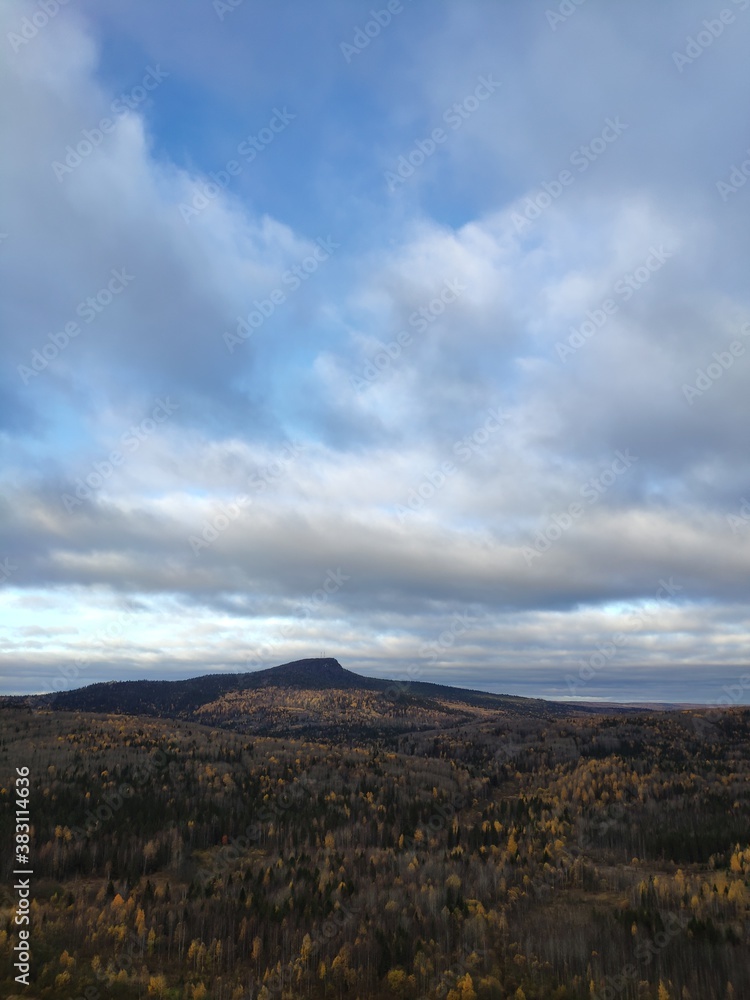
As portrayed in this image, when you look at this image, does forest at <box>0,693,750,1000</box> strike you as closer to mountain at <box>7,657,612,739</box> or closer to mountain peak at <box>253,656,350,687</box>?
mountain at <box>7,657,612,739</box>

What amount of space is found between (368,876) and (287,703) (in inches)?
4655

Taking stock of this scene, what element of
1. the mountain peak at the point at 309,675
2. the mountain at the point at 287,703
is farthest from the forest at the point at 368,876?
the mountain peak at the point at 309,675

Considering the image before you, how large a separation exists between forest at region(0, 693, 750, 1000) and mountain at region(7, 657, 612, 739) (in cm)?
4597

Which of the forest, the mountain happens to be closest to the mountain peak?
the mountain

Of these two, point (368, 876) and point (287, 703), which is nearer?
point (368, 876)

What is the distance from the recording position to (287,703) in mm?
125438

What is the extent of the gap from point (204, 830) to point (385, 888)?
31.1 ft

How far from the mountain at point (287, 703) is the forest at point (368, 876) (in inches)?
1810

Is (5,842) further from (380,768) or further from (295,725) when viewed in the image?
(295,725)

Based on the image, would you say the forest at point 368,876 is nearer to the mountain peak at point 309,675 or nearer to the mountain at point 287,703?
the mountain at point 287,703

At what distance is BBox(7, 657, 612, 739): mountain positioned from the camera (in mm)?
90375

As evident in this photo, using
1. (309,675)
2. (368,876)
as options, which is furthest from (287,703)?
(368,876)

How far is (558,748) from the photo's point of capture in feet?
139

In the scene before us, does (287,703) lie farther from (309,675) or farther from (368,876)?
(368,876)
